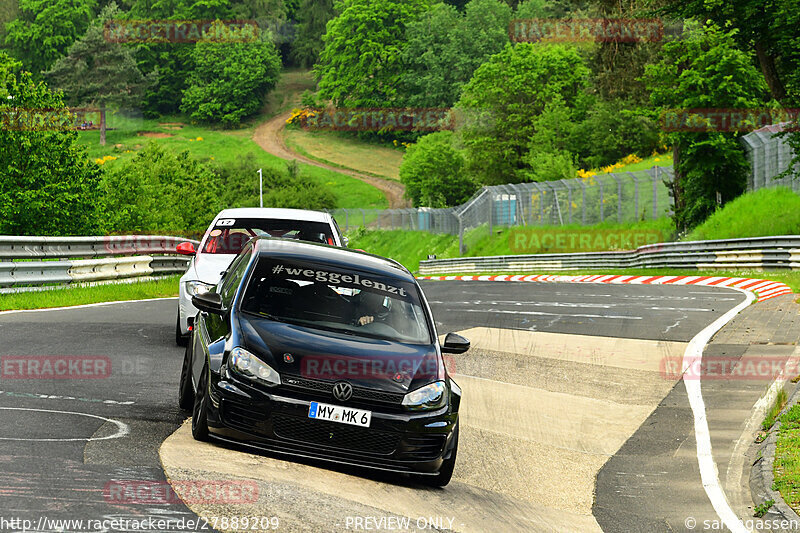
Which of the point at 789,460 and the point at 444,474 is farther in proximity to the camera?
the point at 789,460

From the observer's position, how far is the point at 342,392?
723cm

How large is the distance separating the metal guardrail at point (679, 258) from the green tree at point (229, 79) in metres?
113

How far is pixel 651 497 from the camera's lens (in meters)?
8.46

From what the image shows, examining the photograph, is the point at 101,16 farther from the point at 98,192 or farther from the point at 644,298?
the point at 644,298

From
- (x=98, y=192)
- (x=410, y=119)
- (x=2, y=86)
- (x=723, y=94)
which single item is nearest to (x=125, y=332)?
(x=723, y=94)

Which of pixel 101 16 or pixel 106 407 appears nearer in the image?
pixel 106 407

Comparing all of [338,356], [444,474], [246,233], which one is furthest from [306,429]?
[246,233]

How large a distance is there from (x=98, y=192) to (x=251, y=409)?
46567mm

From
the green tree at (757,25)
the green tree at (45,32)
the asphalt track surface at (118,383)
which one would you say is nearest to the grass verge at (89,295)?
Answer: the asphalt track surface at (118,383)

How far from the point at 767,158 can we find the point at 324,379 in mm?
33110
